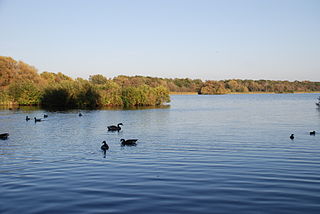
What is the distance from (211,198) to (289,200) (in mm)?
2000

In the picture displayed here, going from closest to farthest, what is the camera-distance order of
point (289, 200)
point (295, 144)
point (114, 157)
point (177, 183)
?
point (289, 200), point (177, 183), point (114, 157), point (295, 144)

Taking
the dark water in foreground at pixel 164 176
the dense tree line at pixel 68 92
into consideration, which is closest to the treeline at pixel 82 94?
the dense tree line at pixel 68 92

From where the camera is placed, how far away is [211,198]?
902 centimetres

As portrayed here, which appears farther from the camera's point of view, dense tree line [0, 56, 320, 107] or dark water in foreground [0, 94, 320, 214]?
dense tree line [0, 56, 320, 107]

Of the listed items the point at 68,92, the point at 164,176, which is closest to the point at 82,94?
the point at 68,92

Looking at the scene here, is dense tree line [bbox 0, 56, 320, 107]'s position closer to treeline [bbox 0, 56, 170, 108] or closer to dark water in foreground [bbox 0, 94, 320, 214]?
treeline [bbox 0, 56, 170, 108]

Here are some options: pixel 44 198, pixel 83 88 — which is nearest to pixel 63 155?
pixel 44 198

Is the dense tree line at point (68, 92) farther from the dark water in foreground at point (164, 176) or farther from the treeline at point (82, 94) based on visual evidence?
the dark water in foreground at point (164, 176)

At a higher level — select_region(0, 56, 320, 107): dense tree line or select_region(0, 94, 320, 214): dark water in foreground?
select_region(0, 56, 320, 107): dense tree line

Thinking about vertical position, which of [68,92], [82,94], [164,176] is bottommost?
[164,176]

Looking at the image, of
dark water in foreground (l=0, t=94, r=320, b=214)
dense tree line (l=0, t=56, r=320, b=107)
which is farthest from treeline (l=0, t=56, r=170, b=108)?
dark water in foreground (l=0, t=94, r=320, b=214)

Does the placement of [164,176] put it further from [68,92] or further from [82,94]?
[68,92]

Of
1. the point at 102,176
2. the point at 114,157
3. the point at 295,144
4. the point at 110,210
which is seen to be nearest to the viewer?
the point at 110,210

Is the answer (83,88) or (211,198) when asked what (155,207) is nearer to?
(211,198)
